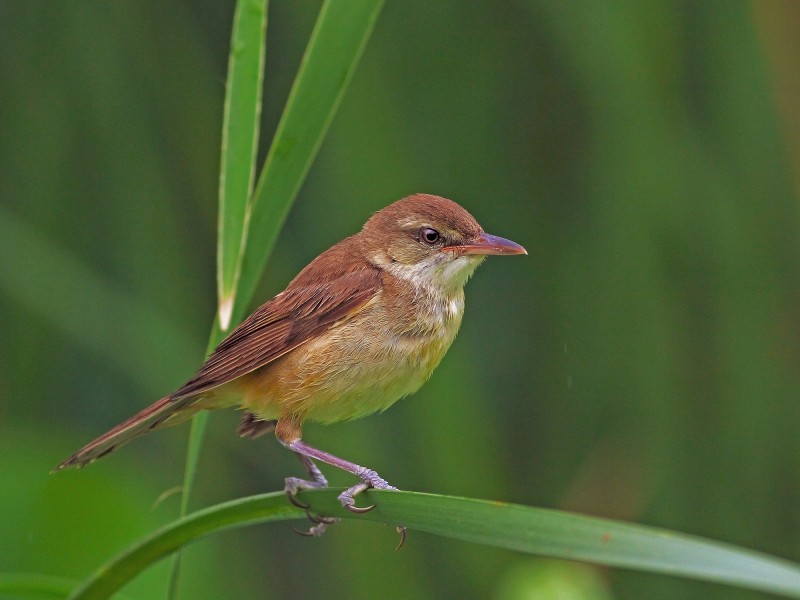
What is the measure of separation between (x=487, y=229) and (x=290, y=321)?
3.93 ft

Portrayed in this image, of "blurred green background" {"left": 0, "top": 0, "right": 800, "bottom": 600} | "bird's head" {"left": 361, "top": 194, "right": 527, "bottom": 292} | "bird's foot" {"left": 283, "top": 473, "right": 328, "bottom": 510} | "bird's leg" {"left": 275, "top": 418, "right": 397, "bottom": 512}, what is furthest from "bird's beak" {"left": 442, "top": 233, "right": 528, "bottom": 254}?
"bird's foot" {"left": 283, "top": 473, "right": 328, "bottom": 510}

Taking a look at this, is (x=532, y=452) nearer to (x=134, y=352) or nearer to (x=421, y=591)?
(x=421, y=591)

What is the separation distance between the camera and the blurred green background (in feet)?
13.3

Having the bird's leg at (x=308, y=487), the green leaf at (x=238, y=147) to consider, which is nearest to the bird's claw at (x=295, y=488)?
the bird's leg at (x=308, y=487)

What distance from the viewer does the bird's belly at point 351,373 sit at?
3.14 metres

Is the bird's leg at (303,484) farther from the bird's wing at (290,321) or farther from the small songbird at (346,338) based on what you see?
the bird's wing at (290,321)

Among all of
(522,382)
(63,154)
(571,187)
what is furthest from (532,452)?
(63,154)

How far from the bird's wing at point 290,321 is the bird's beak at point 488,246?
0.29 meters

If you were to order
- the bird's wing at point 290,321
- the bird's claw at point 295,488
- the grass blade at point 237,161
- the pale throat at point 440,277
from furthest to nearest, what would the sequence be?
the pale throat at point 440,277
the bird's wing at point 290,321
the grass blade at point 237,161
the bird's claw at point 295,488

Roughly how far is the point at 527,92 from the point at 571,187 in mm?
435

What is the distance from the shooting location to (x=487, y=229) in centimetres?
428

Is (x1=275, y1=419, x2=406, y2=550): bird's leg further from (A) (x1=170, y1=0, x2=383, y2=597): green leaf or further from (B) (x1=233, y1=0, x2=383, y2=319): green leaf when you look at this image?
(B) (x1=233, y1=0, x2=383, y2=319): green leaf

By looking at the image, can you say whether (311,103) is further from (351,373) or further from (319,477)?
(319,477)

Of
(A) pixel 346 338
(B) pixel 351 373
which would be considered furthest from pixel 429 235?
(B) pixel 351 373
